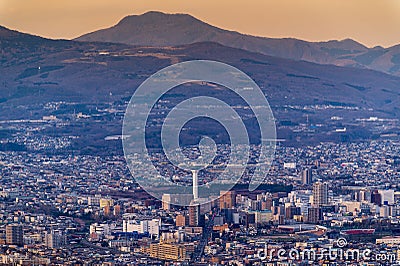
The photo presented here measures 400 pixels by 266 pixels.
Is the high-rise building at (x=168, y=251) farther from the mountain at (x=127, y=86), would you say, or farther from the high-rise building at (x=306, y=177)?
the mountain at (x=127, y=86)

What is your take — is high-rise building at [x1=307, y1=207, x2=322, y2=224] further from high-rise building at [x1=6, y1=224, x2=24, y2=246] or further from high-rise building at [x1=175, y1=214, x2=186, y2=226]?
high-rise building at [x1=6, y1=224, x2=24, y2=246]

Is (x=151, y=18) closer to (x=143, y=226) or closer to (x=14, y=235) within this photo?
(x=143, y=226)

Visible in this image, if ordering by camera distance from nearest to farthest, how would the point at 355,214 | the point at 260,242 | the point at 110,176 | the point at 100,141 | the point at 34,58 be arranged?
the point at 260,242
the point at 355,214
the point at 110,176
the point at 100,141
the point at 34,58

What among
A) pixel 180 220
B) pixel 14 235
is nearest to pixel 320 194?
pixel 180 220

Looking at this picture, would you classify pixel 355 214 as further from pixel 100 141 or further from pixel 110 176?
pixel 100 141

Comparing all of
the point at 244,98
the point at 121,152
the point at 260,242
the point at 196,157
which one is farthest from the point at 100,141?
the point at 260,242

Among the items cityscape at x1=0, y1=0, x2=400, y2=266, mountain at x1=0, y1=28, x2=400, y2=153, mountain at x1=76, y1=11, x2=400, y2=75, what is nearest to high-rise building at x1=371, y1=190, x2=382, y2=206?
cityscape at x1=0, y1=0, x2=400, y2=266
